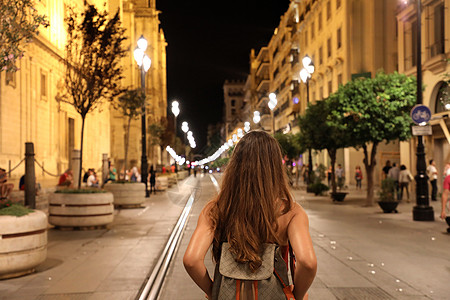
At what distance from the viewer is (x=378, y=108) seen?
18812 mm

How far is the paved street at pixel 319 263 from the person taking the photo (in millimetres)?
6371

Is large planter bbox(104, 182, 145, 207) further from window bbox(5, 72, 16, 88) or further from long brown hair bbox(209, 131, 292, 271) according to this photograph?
long brown hair bbox(209, 131, 292, 271)

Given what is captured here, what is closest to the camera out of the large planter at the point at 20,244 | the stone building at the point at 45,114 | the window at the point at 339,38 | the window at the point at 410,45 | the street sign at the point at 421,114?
the large planter at the point at 20,244

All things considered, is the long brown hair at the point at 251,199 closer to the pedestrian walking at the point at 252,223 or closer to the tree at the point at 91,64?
the pedestrian walking at the point at 252,223

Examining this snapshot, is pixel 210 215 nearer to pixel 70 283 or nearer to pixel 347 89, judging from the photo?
pixel 70 283

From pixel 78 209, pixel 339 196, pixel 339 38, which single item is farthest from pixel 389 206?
pixel 339 38

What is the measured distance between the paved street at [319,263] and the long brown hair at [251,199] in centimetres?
62

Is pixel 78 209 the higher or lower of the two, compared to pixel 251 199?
lower

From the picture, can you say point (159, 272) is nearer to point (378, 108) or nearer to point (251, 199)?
point (251, 199)

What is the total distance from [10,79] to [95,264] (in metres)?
16.0

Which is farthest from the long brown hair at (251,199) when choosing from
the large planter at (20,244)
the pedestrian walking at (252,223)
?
the large planter at (20,244)

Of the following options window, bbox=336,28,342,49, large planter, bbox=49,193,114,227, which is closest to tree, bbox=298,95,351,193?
large planter, bbox=49,193,114,227

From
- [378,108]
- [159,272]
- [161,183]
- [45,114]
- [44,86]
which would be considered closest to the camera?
[159,272]

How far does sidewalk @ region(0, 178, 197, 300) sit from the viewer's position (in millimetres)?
6395
